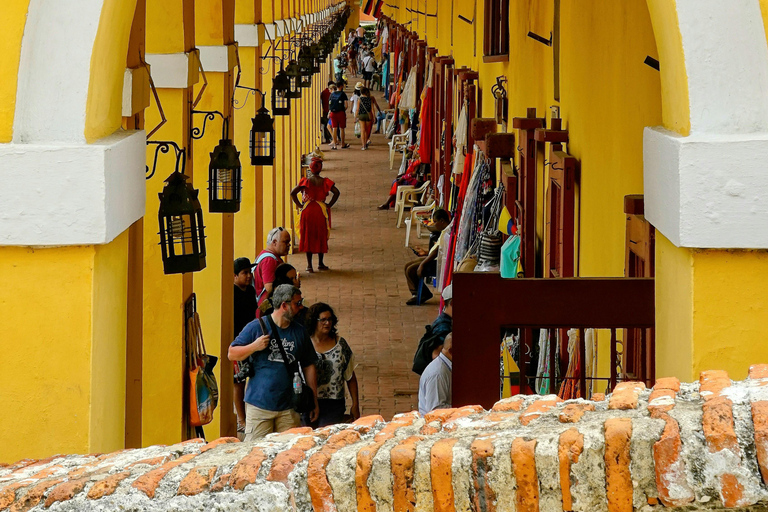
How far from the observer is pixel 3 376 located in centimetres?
342

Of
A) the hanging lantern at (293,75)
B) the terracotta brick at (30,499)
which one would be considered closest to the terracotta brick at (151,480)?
the terracotta brick at (30,499)

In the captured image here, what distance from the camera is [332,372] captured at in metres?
7.30

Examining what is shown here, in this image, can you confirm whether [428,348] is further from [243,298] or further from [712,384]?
[712,384]

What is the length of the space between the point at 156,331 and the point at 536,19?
13.4 ft

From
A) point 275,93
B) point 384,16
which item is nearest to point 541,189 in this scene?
point 275,93

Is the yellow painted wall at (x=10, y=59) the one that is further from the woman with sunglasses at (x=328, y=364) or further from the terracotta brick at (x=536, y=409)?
the woman with sunglasses at (x=328, y=364)

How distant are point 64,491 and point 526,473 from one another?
1120 mm

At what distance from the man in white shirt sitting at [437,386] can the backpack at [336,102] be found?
18995 mm

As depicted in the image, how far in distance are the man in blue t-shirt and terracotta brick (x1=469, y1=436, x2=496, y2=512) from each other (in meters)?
4.55

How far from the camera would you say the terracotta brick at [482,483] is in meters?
2.42

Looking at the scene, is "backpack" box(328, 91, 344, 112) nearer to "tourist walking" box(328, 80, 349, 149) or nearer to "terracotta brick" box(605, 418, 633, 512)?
"tourist walking" box(328, 80, 349, 149)

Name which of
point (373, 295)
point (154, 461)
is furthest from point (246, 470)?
point (373, 295)

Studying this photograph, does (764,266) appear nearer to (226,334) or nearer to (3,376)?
(3,376)

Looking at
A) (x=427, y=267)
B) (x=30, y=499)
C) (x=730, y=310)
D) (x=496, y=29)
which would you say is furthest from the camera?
(x=427, y=267)
